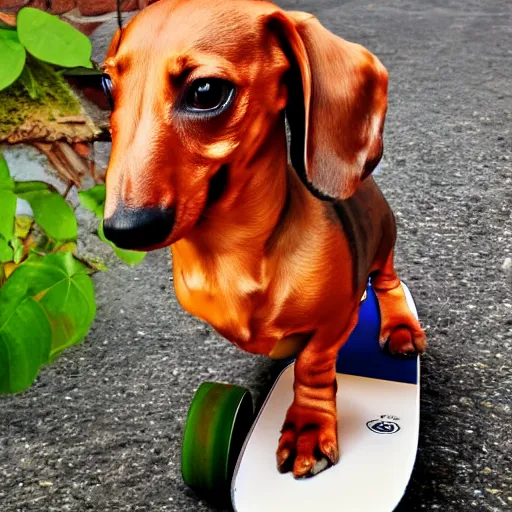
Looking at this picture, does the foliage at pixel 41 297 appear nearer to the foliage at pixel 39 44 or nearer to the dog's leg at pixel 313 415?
the foliage at pixel 39 44

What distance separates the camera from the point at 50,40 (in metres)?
0.82

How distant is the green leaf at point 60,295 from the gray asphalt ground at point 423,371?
17 centimetres

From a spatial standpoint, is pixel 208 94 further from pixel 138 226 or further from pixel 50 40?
pixel 50 40

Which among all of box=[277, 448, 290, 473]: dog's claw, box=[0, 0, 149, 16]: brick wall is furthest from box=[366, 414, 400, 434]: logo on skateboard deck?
box=[0, 0, 149, 16]: brick wall

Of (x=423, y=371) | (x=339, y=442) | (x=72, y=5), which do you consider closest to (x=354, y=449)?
(x=339, y=442)

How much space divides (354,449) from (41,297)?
396 millimetres

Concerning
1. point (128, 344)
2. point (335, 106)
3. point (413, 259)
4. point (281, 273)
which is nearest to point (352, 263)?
point (281, 273)

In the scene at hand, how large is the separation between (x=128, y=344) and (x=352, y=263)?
0.51 metres

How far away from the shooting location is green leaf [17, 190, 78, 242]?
0.92 meters

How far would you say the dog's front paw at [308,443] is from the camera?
2.49 feet

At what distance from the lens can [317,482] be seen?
0.75 m

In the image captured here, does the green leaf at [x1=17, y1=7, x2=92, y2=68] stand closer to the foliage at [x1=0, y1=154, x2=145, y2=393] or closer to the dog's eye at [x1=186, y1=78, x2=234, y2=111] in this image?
the foliage at [x1=0, y1=154, x2=145, y2=393]

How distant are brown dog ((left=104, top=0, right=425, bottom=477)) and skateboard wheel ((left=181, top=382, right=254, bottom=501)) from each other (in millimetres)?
58

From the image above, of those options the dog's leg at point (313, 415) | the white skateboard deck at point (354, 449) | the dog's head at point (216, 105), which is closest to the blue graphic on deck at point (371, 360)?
the white skateboard deck at point (354, 449)
